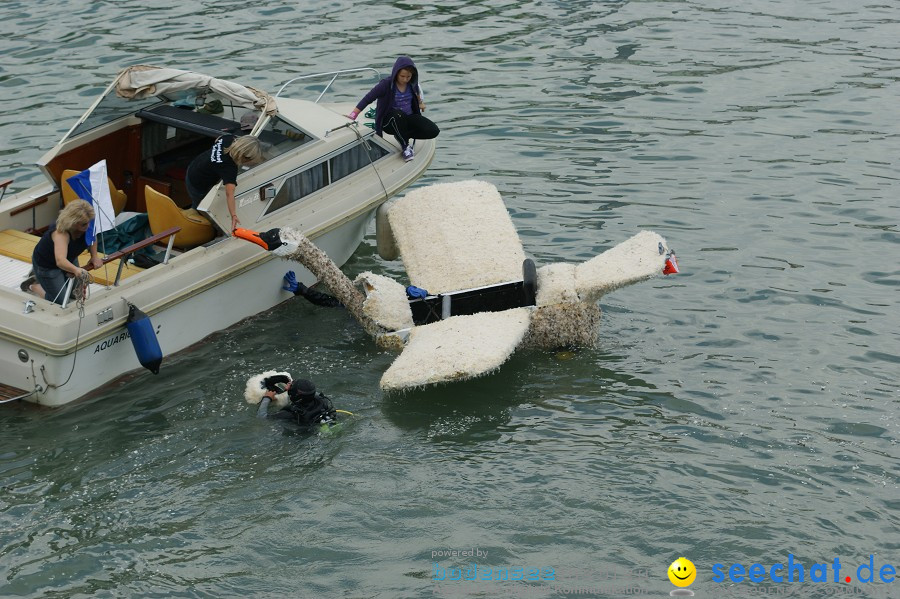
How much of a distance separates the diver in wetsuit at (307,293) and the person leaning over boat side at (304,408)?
238 cm

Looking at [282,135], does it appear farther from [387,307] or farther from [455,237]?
[387,307]

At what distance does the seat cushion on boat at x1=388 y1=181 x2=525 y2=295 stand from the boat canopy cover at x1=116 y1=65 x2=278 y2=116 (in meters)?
2.08

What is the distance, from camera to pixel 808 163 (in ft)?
53.6

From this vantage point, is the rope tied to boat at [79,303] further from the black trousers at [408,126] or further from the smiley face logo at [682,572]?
the smiley face logo at [682,572]

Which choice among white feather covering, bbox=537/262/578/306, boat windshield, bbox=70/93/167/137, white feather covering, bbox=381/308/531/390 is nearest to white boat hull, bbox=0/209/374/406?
white feather covering, bbox=381/308/531/390

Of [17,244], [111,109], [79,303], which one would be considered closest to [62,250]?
[79,303]

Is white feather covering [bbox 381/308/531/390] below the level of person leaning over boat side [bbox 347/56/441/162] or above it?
below

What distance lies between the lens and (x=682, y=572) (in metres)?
8.52

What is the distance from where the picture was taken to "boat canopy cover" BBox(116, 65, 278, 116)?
12258 millimetres

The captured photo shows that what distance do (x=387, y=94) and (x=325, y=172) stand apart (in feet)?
4.27

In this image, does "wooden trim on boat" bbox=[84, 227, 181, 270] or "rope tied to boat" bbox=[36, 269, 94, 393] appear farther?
"wooden trim on boat" bbox=[84, 227, 181, 270]

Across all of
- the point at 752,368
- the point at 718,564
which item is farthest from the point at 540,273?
the point at 718,564

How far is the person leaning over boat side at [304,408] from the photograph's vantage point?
10.0 metres

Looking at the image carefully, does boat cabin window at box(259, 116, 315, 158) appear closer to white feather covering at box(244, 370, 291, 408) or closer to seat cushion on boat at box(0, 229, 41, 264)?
seat cushion on boat at box(0, 229, 41, 264)
